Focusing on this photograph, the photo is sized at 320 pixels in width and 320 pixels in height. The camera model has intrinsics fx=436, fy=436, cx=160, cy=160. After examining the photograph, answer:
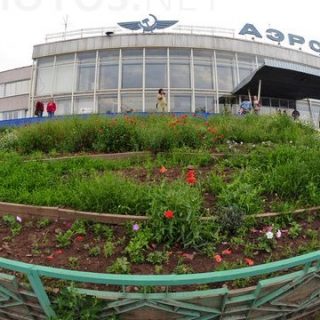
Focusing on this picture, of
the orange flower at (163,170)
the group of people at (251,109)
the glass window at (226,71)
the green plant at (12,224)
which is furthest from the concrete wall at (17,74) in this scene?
the green plant at (12,224)

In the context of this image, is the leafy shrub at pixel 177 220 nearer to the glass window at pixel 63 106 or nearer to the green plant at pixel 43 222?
the green plant at pixel 43 222

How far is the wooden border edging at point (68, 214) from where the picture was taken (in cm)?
457

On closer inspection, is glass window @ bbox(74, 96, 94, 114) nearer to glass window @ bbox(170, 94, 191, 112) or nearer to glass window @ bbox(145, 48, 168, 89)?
glass window @ bbox(145, 48, 168, 89)

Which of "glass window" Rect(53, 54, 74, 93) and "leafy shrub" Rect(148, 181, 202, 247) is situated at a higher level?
"glass window" Rect(53, 54, 74, 93)

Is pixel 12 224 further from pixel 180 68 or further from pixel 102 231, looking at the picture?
pixel 180 68

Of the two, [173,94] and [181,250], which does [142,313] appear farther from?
[173,94]

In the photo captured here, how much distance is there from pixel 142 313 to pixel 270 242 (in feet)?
5.15

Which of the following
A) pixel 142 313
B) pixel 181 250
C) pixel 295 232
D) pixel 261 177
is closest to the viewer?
pixel 142 313

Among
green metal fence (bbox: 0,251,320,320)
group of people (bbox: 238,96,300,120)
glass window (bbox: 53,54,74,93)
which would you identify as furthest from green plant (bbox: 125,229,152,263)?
glass window (bbox: 53,54,74,93)

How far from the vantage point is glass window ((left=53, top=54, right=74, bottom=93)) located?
28453mm

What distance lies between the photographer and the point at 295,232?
14.7ft

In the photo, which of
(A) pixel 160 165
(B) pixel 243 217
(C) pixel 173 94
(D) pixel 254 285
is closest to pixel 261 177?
(B) pixel 243 217

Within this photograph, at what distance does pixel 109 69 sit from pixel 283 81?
10.7 meters

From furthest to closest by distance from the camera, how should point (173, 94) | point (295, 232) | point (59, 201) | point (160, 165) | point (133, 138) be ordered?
point (173, 94), point (133, 138), point (160, 165), point (59, 201), point (295, 232)
